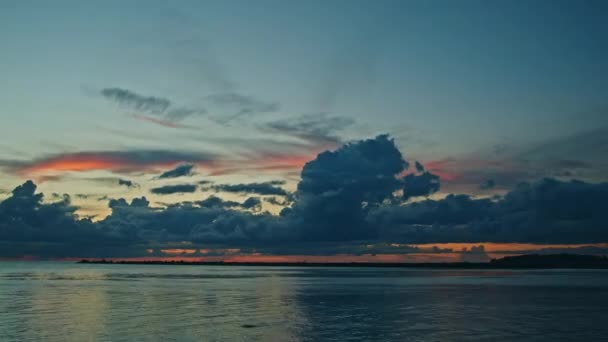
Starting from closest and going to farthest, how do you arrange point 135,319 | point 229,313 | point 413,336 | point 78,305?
point 413,336
point 135,319
point 229,313
point 78,305

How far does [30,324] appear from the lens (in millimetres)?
51969

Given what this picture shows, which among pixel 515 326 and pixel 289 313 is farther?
pixel 289 313

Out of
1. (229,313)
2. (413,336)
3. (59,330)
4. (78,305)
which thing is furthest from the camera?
(78,305)

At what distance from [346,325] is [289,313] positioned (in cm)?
1198

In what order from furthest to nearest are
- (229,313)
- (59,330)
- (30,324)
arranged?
1. (229,313)
2. (30,324)
3. (59,330)

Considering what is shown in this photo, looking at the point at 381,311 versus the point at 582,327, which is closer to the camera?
the point at 582,327

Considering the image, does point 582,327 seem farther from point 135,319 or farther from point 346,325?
point 135,319

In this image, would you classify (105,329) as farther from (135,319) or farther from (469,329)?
(469,329)

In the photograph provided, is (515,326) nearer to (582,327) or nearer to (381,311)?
(582,327)

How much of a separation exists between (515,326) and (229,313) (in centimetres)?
2828

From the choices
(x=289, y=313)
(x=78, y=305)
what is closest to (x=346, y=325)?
(x=289, y=313)

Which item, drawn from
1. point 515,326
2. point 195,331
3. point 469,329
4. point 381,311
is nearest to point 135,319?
point 195,331

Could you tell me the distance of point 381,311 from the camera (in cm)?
6488

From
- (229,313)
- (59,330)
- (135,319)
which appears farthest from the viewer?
(229,313)
